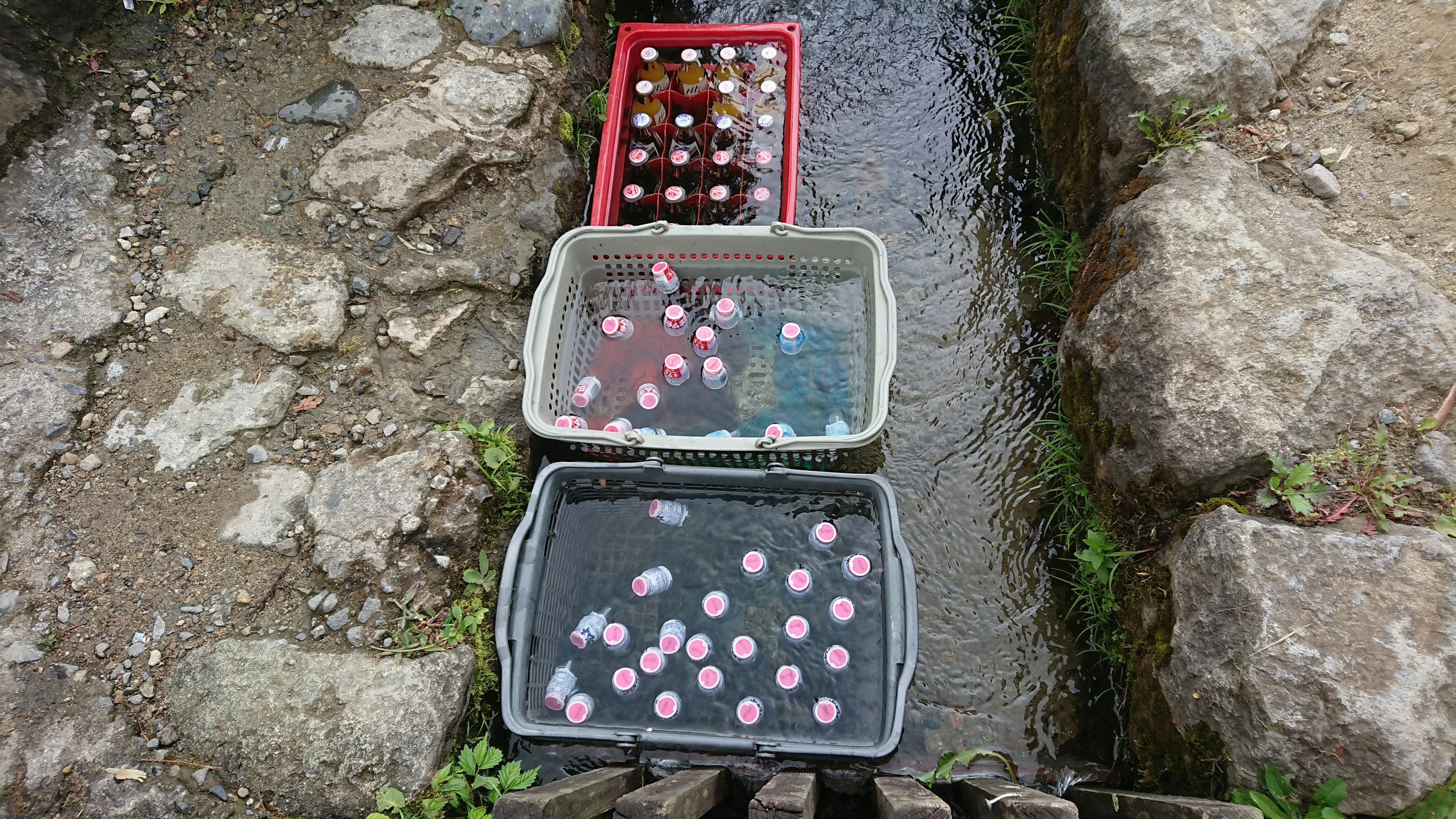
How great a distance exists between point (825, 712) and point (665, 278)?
2.05 meters

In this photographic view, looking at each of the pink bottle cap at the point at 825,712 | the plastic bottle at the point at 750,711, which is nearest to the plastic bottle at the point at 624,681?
the plastic bottle at the point at 750,711

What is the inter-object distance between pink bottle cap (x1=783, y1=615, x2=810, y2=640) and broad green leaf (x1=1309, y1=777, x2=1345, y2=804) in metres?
Answer: 1.65

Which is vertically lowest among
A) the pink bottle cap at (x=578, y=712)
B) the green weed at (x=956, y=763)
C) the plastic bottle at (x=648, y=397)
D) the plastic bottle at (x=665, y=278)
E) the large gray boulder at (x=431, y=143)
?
the green weed at (x=956, y=763)

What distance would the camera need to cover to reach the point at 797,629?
2932mm

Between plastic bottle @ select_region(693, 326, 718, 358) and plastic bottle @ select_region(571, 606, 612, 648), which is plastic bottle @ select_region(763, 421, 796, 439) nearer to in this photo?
plastic bottle @ select_region(693, 326, 718, 358)

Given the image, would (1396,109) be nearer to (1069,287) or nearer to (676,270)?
(1069,287)

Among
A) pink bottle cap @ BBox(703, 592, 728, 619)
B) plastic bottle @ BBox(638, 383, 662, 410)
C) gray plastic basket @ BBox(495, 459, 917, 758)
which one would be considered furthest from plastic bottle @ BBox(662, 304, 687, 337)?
pink bottle cap @ BBox(703, 592, 728, 619)

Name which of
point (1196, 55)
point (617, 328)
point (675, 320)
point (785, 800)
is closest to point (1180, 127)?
point (1196, 55)

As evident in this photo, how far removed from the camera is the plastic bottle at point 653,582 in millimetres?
3018

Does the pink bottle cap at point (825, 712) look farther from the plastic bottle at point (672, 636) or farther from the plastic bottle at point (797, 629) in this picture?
the plastic bottle at point (672, 636)

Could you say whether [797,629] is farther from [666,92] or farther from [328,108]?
[328,108]

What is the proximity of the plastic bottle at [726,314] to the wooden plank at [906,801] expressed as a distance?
2076 mm

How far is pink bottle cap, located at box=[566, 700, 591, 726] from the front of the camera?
281cm

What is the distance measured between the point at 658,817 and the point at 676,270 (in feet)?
7.88
